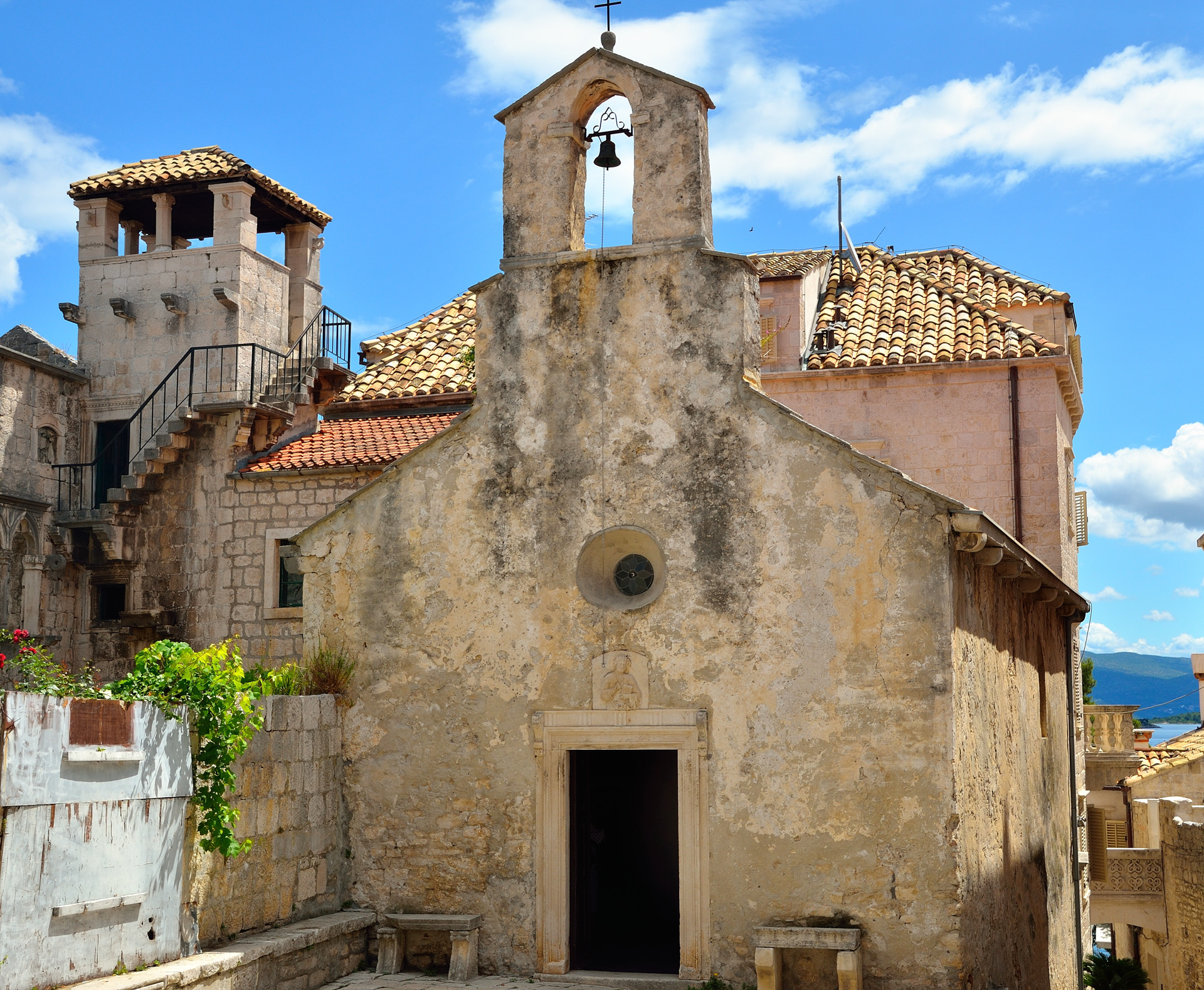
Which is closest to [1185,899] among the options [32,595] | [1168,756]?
[1168,756]

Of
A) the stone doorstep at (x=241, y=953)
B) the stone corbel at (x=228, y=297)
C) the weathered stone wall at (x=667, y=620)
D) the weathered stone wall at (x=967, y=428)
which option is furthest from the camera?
the stone corbel at (x=228, y=297)

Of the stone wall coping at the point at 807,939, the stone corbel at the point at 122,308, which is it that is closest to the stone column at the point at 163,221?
the stone corbel at the point at 122,308

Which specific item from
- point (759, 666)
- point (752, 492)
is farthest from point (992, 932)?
point (752, 492)

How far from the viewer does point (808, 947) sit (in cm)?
1020

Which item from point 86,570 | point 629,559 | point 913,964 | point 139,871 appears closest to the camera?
point 139,871

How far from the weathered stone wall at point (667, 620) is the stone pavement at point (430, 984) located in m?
0.22

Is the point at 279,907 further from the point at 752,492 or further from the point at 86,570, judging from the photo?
the point at 86,570

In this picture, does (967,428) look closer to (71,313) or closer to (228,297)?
(228,297)

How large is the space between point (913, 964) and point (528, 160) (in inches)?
307

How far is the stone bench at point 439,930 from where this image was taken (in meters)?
11.1

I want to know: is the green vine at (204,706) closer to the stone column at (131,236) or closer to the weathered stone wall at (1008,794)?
the weathered stone wall at (1008,794)

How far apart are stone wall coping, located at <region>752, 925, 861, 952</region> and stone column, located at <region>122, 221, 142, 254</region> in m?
19.1

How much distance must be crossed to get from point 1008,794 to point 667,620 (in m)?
4.08

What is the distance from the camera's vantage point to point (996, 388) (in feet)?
64.4
